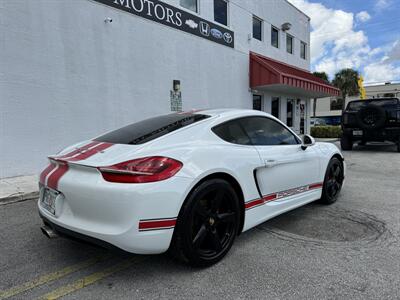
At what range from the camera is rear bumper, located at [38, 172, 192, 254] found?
7.07 feet

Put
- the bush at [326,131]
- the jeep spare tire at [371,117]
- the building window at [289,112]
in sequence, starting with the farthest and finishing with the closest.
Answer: the bush at [326,131], the building window at [289,112], the jeep spare tire at [371,117]

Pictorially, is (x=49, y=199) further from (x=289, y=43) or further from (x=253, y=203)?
(x=289, y=43)

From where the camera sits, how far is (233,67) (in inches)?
476

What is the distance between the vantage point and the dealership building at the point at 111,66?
20.9 feet

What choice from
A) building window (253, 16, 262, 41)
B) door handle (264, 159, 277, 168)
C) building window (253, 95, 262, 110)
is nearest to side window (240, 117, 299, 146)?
door handle (264, 159, 277, 168)

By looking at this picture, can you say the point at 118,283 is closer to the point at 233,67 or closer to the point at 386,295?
the point at 386,295

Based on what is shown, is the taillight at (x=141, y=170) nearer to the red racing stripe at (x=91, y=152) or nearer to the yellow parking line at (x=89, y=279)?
the red racing stripe at (x=91, y=152)

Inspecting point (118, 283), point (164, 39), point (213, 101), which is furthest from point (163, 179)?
point (213, 101)

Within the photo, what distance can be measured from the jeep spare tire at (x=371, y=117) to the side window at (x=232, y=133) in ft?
29.3

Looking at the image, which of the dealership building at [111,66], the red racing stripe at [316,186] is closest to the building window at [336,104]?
the dealership building at [111,66]

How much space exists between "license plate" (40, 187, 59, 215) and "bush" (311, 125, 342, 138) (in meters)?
18.8

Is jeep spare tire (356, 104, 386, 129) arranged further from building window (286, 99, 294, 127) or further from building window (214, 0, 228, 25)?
building window (214, 0, 228, 25)

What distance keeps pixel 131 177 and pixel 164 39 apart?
7919 millimetres

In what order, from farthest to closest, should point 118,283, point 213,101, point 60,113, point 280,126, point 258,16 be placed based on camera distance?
point 258,16 < point 213,101 < point 60,113 < point 280,126 < point 118,283
